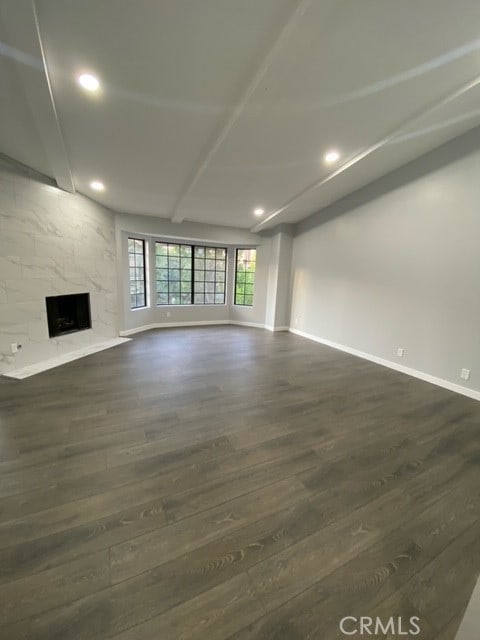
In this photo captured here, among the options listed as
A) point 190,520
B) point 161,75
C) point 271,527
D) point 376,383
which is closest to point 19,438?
point 190,520

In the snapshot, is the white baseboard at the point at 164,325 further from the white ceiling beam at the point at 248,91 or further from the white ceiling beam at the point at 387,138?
the white ceiling beam at the point at 387,138

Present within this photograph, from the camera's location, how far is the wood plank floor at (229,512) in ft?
3.45

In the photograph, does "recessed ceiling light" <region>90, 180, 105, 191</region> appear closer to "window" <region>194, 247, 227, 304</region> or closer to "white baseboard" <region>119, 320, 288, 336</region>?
"white baseboard" <region>119, 320, 288, 336</region>

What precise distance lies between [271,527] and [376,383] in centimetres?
268

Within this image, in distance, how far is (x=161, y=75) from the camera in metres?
2.01

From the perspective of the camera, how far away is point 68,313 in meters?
4.36

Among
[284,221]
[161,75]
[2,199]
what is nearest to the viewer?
[161,75]

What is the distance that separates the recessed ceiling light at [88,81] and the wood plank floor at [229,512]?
283cm

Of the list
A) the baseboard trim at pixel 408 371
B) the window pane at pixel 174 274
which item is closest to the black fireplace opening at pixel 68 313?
the window pane at pixel 174 274

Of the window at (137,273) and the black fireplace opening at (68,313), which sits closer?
the black fireplace opening at (68,313)

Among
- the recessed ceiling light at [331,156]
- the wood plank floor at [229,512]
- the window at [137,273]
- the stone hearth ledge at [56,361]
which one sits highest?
the recessed ceiling light at [331,156]

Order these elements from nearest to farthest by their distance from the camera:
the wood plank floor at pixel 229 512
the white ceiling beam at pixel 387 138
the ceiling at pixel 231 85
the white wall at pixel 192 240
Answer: the wood plank floor at pixel 229 512, the ceiling at pixel 231 85, the white ceiling beam at pixel 387 138, the white wall at pixel 192 240

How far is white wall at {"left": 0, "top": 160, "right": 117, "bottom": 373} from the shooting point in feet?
10.6

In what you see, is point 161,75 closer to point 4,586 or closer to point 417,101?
point 417,101
